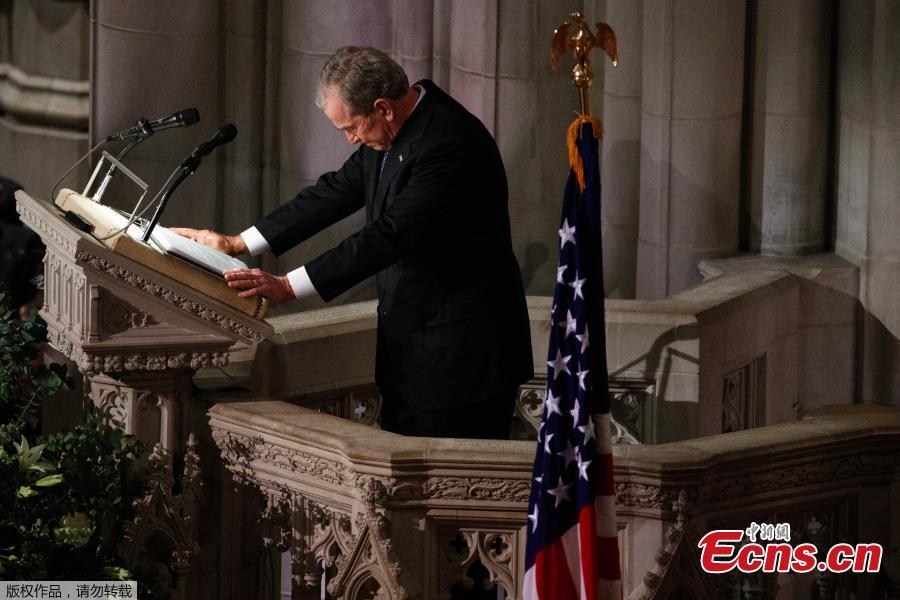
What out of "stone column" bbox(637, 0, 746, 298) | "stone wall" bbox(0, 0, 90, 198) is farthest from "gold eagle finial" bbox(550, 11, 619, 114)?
"stone wall" bbox(0, 0, 90, 198)

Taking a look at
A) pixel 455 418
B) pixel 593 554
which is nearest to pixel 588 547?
pixel 593 554

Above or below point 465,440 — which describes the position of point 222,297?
above

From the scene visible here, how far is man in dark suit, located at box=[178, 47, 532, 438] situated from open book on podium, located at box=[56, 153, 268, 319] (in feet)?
0.20

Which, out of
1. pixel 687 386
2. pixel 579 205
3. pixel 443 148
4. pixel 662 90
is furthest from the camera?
pixel 662 90

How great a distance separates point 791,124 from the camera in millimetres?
7695

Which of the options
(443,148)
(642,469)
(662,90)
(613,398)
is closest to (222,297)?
(443,148)

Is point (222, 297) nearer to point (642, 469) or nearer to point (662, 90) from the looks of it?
Answer: point (642, 469)

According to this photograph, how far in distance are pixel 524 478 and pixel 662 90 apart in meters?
2.74

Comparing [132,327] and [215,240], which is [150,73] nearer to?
[215,240]

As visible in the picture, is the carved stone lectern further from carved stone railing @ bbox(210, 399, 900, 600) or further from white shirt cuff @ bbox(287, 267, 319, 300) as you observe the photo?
carved stone railing @ bbox(210, 399, 900, 600)

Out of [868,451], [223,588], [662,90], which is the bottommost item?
[223,588]

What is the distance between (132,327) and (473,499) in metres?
1.06

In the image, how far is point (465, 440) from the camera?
541 cm

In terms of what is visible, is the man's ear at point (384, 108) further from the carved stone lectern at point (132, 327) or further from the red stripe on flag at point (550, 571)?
the red stripe on flag at point (550, 571)
